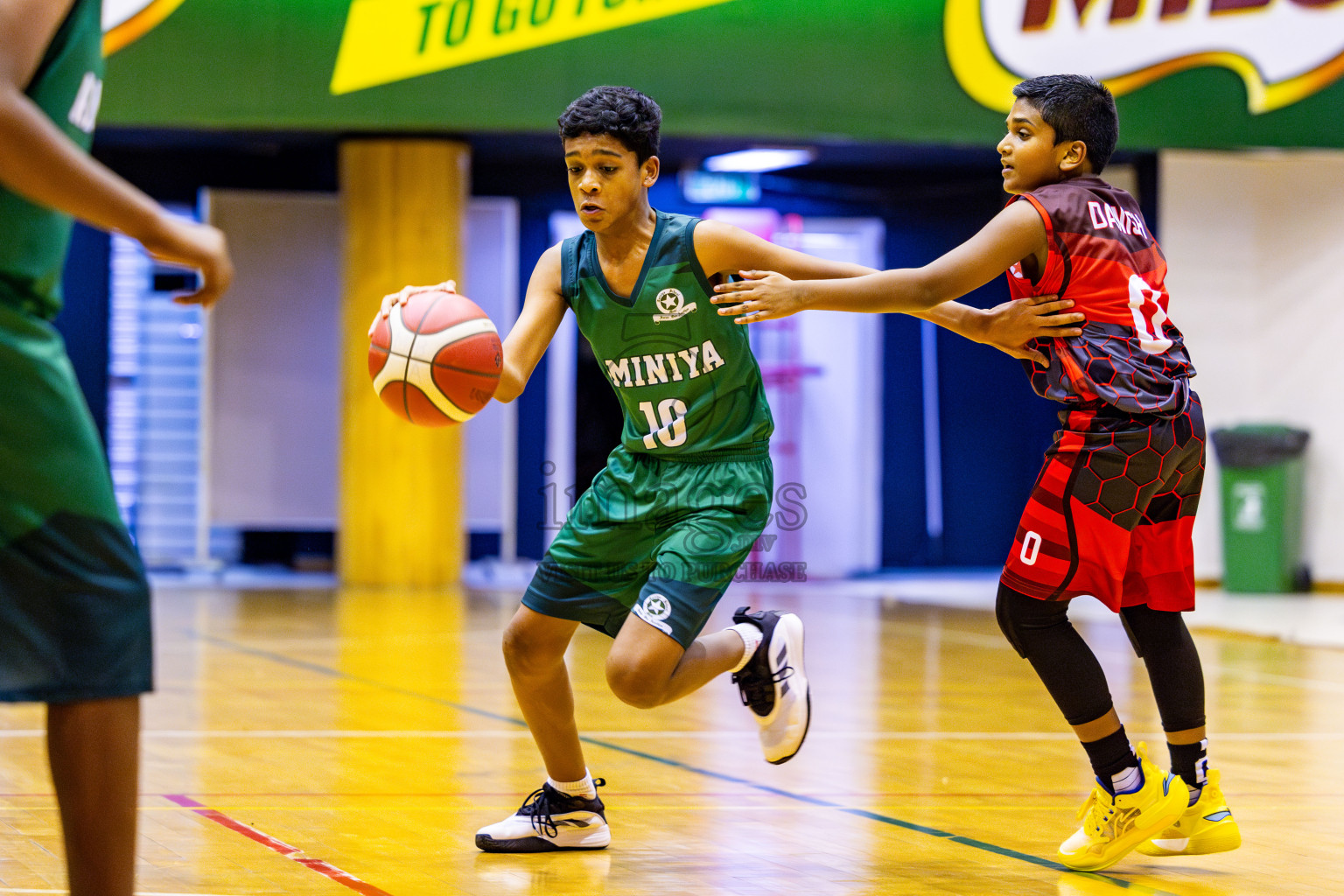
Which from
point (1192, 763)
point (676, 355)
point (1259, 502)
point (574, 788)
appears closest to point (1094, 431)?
point (1192, 763)

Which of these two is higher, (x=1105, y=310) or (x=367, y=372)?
(x=367, y=372)

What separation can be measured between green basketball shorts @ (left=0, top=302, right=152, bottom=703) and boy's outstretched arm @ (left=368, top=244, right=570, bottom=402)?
1.44 m

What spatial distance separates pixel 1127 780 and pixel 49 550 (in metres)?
2.26

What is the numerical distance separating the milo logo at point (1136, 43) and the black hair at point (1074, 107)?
24.1 feet

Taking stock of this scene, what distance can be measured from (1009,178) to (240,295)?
1011cm

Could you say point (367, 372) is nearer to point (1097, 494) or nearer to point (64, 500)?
point (1097, 494)

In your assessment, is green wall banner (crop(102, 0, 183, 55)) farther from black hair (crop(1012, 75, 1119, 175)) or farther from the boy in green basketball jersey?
black hair (crop(1012, 75, 1119, 175))

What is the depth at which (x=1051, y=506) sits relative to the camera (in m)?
3.21

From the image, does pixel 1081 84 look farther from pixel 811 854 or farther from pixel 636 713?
pixel 636 713

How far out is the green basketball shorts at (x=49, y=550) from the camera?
1.91 meters

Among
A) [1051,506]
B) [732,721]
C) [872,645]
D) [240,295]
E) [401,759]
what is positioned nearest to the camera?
[1051,506]

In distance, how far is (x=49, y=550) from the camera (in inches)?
75.5

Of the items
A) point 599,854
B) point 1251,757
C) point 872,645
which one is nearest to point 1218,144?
point 872,645

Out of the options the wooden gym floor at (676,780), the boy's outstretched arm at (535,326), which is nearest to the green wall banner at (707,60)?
the wooden gym floor at (676,780)
